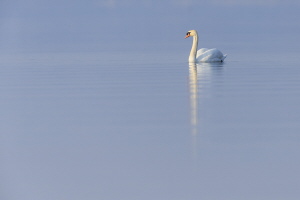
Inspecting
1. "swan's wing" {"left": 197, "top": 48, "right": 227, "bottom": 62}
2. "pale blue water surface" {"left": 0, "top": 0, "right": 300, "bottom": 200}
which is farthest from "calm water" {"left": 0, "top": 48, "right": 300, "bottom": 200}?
"swan's wing" {"left": 197, "top": 48, "right": 227, "bottom": 62}

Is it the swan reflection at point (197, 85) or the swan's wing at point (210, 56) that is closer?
the swan reflection at point (197, 85)

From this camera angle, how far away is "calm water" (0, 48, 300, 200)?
7.49m

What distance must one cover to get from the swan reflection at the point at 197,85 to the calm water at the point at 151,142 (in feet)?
0.07

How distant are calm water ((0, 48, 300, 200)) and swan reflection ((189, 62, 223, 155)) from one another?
2 centimetres

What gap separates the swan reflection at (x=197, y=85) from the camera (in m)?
11.1

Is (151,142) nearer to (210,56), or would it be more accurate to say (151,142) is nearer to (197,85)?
(197,85)

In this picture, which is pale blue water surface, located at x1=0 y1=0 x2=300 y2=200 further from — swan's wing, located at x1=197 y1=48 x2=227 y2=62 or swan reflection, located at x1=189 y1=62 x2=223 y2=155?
swan's wing, located at x1=197 y1=48 x2=227 y2=62

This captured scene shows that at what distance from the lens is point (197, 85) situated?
16562 millimetres

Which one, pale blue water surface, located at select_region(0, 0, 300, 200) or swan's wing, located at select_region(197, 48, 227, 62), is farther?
swan's wing, located at select_region(197, 48, 227, 62)

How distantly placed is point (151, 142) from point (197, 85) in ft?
23.3

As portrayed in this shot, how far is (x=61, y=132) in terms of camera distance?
10391 millimetres

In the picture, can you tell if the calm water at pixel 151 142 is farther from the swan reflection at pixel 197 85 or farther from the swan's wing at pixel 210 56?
the swan's wing at pixel 210 56

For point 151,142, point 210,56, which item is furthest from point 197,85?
point 210,56

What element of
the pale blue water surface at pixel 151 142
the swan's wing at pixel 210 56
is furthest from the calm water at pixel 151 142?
the swan's wing at pixel 210 56
